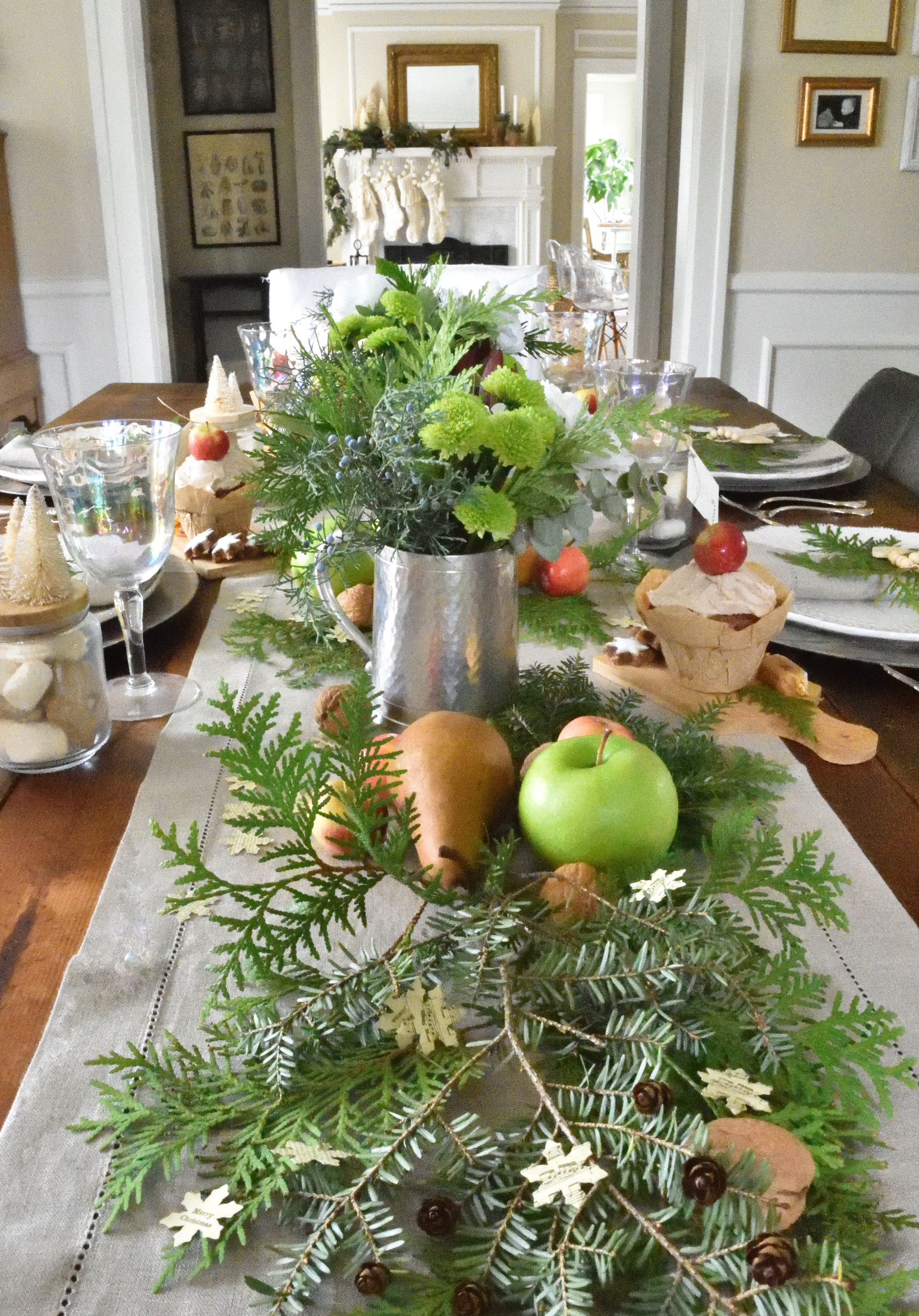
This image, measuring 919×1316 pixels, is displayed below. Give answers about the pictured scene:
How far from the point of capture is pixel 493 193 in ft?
26.5

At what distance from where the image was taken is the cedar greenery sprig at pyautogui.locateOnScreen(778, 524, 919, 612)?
3.39 ft

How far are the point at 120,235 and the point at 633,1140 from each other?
3.92m

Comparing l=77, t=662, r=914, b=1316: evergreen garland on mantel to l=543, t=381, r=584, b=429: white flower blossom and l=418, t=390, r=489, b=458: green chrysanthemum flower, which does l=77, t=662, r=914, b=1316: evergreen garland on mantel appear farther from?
l=543, t=381, r=584, b=429: white flower blossom

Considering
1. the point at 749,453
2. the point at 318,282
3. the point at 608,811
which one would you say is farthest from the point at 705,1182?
the point at 318,282

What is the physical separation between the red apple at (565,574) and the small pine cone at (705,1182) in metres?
0.77

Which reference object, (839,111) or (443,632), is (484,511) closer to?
(443,632)

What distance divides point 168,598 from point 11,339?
3082mm

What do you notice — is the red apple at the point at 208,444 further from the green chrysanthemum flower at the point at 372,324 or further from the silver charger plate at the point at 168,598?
the green chrysanthemum flower at the point at 372,324

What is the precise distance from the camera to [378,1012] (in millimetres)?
503

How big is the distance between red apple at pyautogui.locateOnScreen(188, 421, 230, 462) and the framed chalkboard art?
3832 millimetres

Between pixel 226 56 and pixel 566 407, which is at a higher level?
pixel 226 56

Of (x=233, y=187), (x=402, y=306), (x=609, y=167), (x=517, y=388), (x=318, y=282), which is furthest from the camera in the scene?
(x=609, y=167)

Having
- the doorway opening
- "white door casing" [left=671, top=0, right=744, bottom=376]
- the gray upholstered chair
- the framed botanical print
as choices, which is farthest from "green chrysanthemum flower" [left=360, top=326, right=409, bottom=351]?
the doorway opening

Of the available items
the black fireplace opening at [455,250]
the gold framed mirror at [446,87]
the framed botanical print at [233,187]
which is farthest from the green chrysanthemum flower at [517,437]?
the gold framed mirror at [446,87]
